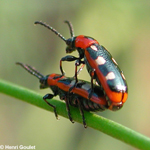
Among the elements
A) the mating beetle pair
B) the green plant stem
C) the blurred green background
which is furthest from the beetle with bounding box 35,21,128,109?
the blurred green background

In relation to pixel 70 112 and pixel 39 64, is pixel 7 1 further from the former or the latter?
pixel 70 112

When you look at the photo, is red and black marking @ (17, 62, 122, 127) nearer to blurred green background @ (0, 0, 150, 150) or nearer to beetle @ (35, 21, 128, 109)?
beetle @ (35, 21, 128, 109)

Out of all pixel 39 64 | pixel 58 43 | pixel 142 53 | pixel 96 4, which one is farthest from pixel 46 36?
pixel 142 53

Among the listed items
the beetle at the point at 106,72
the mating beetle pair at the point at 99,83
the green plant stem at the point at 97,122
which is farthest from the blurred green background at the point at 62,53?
the green plant stem at the point at 97,122

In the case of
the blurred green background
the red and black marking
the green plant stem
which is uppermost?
the blurred green background

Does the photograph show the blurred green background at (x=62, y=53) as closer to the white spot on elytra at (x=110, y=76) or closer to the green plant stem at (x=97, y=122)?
the white spot on elytra at (x=110, y=76)

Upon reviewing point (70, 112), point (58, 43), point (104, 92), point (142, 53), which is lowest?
point (70, 112)
